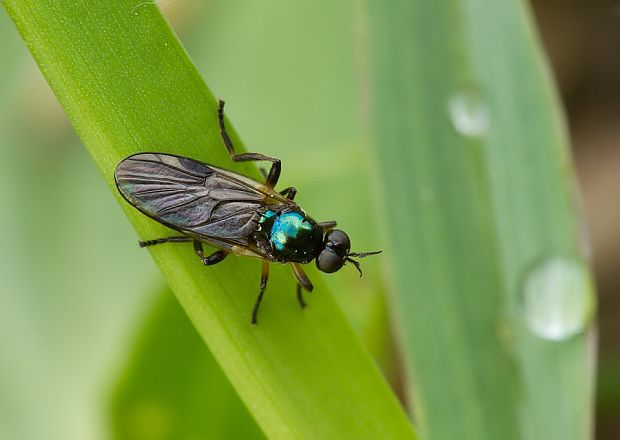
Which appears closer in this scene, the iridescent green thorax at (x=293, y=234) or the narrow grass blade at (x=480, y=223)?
the narrow grass blade at (x=480, y=223)

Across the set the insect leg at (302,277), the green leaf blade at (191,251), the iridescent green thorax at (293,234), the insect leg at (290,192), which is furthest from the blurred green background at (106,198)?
the green leaf blade at (191,251)

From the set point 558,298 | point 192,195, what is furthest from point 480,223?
point 192,195

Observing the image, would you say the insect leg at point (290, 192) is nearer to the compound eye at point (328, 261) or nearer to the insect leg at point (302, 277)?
the compound eye at point (328, 261)

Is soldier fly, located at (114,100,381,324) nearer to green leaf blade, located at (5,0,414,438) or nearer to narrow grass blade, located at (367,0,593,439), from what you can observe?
green leaf blade, located at (5,0,414,438)

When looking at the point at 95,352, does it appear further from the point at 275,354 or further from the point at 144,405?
the point at 275,354

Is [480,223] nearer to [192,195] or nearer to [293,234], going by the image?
[293,234]

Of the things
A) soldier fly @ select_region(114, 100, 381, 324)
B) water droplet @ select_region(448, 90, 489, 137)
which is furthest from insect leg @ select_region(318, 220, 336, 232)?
water droplet @ select_region(448, 90, 489, 137)

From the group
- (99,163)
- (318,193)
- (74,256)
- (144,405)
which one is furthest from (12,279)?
(99,163)
